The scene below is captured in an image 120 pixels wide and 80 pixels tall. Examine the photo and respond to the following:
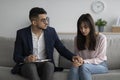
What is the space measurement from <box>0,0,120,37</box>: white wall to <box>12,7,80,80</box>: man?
236cm

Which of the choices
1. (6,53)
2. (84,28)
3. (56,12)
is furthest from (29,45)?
(56,12)

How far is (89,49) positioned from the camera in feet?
9.71

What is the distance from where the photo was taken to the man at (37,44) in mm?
2854

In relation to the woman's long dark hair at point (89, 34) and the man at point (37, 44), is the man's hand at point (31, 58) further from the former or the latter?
the woman's long dark hair at point (89, 34)

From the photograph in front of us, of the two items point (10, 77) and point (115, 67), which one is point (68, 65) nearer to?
point (115, 67)

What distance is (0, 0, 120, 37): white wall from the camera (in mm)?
5328

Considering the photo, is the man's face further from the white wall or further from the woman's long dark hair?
the white wall

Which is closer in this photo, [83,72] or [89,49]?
[83,72]

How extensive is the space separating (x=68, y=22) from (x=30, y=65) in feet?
9.26

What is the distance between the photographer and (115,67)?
126 inches

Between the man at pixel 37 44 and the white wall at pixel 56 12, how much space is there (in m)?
2.36

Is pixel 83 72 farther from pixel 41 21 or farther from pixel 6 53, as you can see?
pixel 6 53

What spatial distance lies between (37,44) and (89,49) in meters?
0.58

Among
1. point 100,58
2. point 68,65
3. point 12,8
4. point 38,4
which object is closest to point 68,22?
point 38,4
